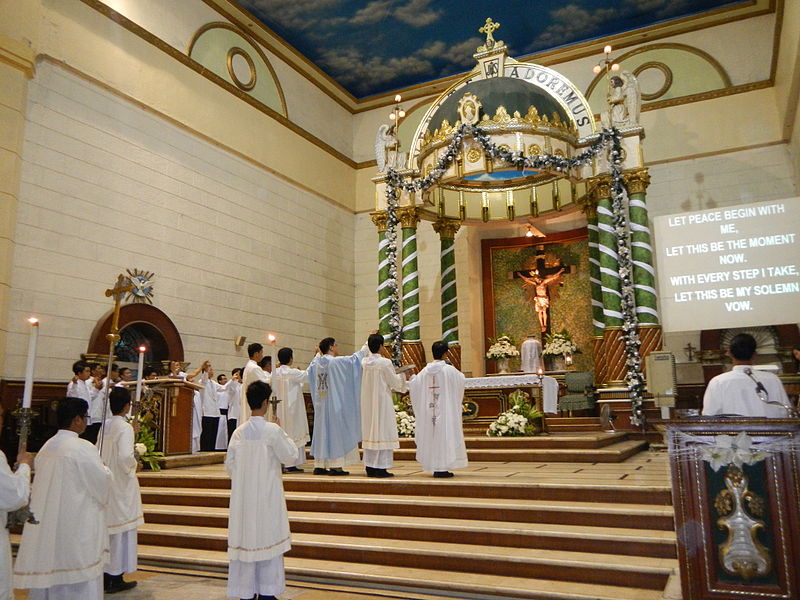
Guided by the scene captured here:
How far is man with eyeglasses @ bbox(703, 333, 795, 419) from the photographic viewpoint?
4.30 meters

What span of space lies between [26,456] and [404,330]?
9881mm

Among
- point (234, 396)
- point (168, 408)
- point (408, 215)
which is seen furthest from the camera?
point (408, 215)

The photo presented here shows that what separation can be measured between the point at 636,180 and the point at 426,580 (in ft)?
28.2

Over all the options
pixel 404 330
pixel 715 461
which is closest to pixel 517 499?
pixel 715 461

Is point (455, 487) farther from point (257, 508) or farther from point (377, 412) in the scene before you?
point (257, 508)

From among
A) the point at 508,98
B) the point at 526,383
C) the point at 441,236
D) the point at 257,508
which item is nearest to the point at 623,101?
the point at 508,98

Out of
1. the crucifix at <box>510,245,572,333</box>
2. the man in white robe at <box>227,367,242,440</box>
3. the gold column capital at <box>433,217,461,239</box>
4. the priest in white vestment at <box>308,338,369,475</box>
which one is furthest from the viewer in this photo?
the crucifix at <box>510,245,572,333</box>

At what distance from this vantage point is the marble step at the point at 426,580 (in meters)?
4.39

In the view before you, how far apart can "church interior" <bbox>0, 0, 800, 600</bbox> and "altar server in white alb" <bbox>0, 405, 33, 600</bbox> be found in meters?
0.74

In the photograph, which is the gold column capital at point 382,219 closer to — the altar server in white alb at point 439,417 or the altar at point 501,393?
the altar at point 501,393

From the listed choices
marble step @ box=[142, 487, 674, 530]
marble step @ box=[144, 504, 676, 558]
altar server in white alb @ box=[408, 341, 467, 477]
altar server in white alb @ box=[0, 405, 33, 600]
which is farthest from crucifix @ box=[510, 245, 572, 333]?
altar server in white alb @ box=[0, 405, 33, 600]

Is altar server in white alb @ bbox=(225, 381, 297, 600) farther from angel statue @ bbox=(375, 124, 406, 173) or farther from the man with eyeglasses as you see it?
angel statue @ bbox=(375, 124, 406, 173)

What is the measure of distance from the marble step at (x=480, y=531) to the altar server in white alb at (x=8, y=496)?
10.1 feet

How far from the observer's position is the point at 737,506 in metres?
3.65
